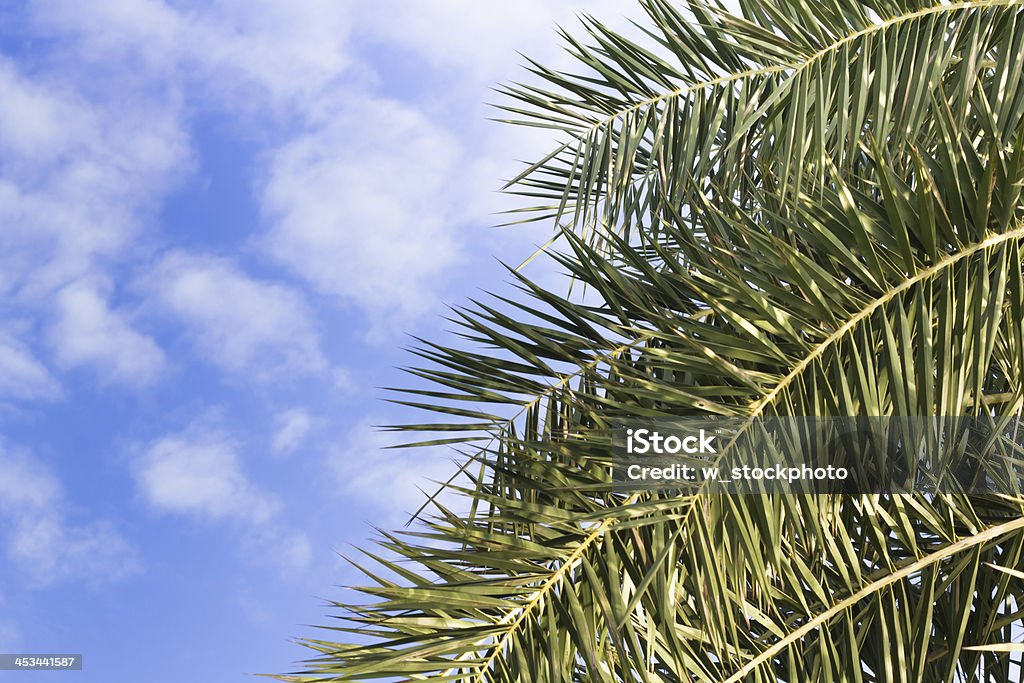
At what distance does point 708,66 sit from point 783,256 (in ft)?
6.68

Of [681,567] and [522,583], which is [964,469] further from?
[522,583]

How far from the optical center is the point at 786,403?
260 cm

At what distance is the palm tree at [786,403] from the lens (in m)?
2.60

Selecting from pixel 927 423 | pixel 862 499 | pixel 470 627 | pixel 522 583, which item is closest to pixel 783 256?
pixel 927 423

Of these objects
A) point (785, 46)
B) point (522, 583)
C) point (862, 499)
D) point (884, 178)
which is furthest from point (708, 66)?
point (522, 583)

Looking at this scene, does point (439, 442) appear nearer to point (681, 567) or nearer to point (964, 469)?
point (681, 567)

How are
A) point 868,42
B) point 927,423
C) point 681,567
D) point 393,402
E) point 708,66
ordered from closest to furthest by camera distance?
point 927,423 → point 681,567 → point 393,402 → point 868,42 → point 708,66

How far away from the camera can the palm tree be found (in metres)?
2.60

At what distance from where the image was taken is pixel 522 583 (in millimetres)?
2725

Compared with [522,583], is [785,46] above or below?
above

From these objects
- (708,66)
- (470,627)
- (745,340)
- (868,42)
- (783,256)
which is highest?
(708,66)

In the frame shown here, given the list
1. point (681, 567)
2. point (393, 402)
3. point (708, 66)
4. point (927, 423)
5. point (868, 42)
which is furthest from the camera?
point (708, 66)

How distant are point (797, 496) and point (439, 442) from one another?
1.34 m

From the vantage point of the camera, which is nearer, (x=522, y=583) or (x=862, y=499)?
(x=522, y=583)
